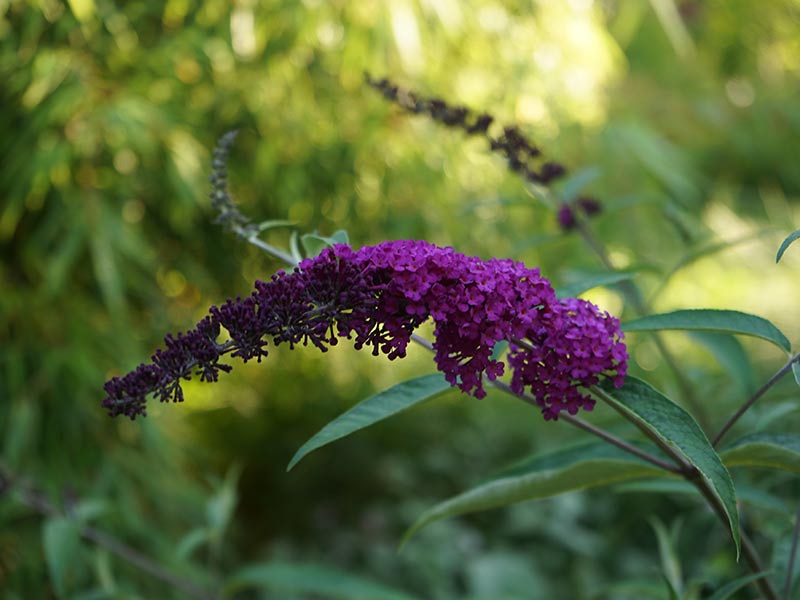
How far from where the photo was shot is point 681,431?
49 cm

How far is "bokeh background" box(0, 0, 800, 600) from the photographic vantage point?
1.59 m

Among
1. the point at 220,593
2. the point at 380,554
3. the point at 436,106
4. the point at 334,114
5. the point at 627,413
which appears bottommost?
the point at 380,554

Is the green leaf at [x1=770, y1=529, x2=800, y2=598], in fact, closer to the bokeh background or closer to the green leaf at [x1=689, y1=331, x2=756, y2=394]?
the green leaf at [x1=689, y1=331, x2=756, y2=394]

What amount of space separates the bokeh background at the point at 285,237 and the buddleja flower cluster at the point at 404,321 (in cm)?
80

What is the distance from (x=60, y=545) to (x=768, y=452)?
2.57 feet

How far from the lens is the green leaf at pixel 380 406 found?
1.67 feet

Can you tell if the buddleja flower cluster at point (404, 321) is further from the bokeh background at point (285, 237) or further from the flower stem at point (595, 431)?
the bokeh background at point (285, 237)

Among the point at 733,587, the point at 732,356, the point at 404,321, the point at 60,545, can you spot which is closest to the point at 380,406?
the point at 404,321

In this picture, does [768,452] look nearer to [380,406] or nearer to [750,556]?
[750,556]

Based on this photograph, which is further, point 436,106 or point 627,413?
point 436,106

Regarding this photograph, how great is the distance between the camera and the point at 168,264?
189cm

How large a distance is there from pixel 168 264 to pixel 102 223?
327 millimetres

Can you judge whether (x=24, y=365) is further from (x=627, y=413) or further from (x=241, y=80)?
(x=627, y=413)

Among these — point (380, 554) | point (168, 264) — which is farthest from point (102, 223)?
point (380, 554)
